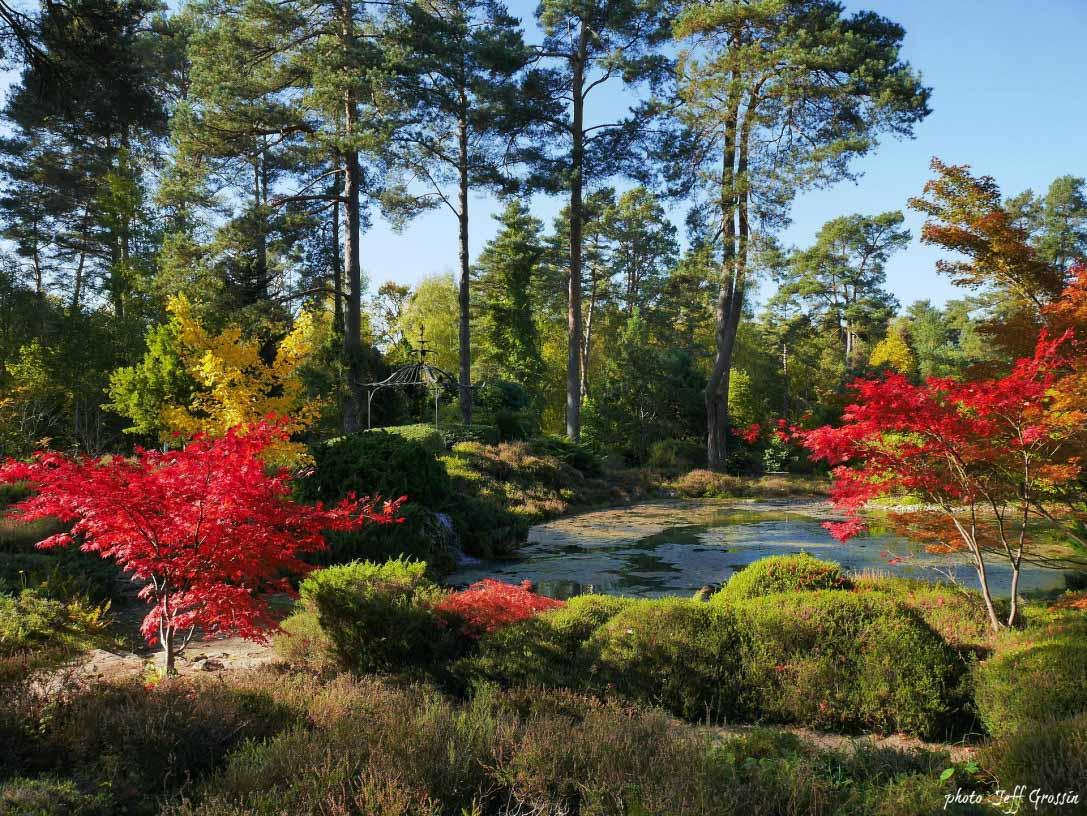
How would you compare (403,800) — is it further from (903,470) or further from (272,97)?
(272,97)

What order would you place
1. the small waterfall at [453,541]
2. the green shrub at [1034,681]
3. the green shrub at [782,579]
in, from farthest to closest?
1. the small waterfall at [453,541]
2. the green shrub at [782,579]
3. the green shrub at [1034,681]

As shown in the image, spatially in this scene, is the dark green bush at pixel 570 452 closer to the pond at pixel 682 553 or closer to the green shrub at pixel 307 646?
the pond at pixel 682 553

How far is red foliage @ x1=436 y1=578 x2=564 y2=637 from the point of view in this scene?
535 centimetres

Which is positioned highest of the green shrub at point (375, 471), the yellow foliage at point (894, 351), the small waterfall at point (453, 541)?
the yellow foliage at point (894, 351)

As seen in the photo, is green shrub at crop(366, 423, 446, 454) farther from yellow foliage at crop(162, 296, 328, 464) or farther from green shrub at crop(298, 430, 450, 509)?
green shrub at crop(298, 430, 450, 509)

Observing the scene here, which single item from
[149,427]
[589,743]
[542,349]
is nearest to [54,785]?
[589,743]

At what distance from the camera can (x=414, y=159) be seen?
60.3 ft

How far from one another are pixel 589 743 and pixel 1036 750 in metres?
2.12

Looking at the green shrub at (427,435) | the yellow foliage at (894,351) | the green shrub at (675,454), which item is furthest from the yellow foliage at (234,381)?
the yellow foliage at (894,351)

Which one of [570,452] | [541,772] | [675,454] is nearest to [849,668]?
[541,772]

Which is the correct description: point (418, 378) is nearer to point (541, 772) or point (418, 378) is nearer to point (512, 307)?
point (512, 307)

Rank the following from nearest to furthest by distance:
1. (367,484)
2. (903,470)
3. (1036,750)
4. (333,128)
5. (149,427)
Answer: (1036,750) < (903,470) < (367,484) < (149,427) < (333,128)

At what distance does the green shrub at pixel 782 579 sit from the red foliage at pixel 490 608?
5.40ft

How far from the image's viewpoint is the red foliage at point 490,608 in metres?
5.35
